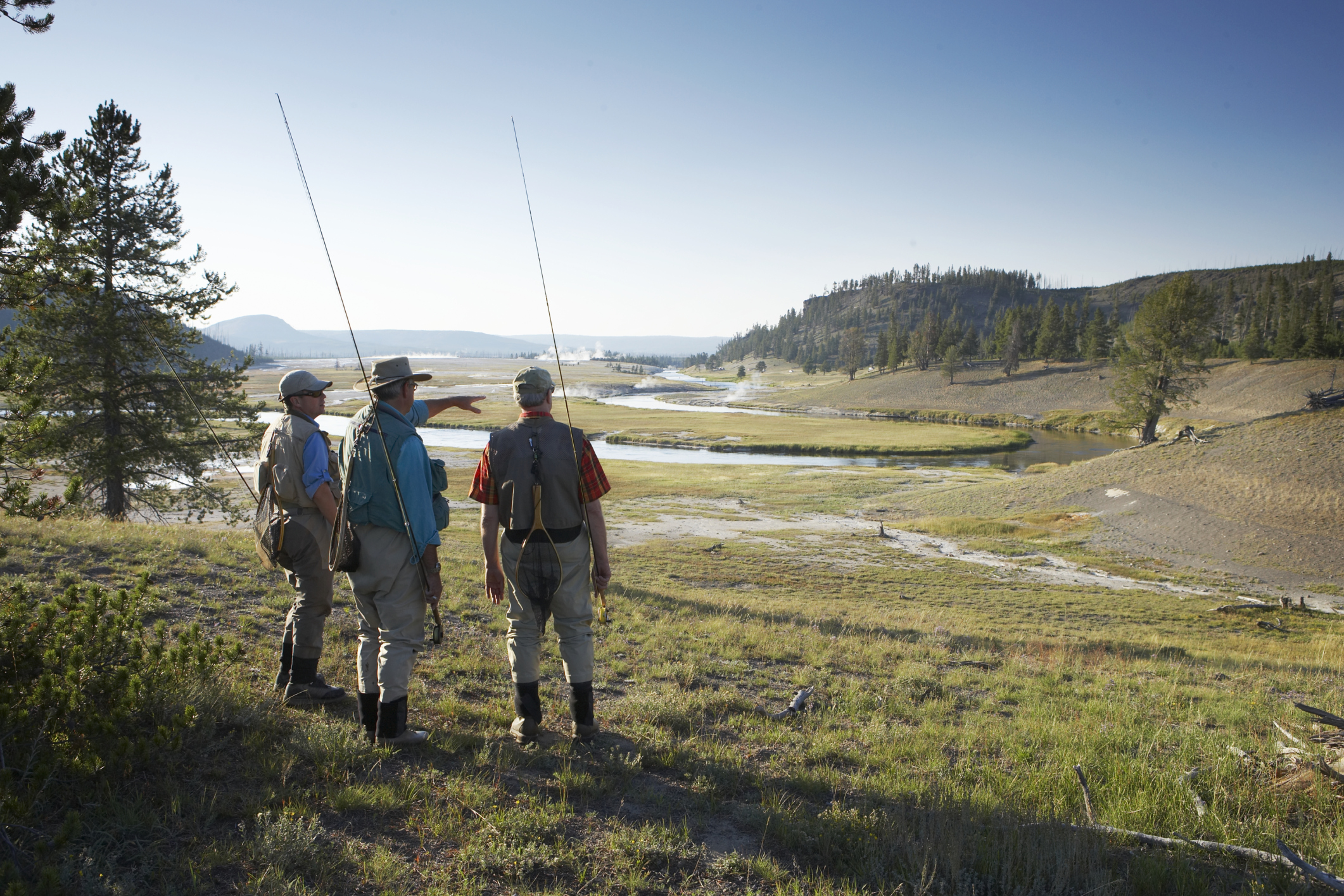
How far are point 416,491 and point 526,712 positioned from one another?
6.24ft

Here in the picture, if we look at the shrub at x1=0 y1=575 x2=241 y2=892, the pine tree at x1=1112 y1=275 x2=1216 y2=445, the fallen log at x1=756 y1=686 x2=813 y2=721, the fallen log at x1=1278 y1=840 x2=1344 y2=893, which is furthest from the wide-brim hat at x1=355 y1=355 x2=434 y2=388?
the pine tree at x1=1112 y1=275 x2=1216 y2=445

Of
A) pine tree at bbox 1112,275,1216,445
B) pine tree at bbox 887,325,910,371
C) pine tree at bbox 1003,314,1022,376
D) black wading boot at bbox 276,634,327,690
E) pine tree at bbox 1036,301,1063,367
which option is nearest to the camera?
black wading boot at bbox 276,634,327,690

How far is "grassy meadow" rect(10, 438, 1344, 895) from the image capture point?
11.2 ft

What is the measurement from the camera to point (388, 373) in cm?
489

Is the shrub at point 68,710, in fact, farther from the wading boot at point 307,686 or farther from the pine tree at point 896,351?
the pine tree at point 896,351

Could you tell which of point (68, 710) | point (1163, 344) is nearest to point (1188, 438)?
point (1163, 344)

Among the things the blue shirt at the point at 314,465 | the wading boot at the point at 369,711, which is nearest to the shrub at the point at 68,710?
the wading boot at the point at 369,711

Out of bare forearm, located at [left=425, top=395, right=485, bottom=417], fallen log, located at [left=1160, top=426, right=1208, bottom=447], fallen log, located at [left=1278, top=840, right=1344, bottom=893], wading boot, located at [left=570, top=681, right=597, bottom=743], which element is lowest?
fallen log, located at [left=1160, top=426, right=1208, bottom=447]

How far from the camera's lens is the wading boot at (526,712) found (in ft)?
16.5

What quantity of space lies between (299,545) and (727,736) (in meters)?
3.84

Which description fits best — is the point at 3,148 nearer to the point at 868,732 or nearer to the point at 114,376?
the point at 868,732

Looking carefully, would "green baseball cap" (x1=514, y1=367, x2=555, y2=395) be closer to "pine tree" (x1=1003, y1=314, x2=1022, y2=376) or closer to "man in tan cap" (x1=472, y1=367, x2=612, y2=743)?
"man in tan cap" (x1=472, y1=367, x2=612, y2=743)

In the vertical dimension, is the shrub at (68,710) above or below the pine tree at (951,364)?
below

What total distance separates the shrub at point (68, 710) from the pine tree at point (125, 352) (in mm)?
15347
